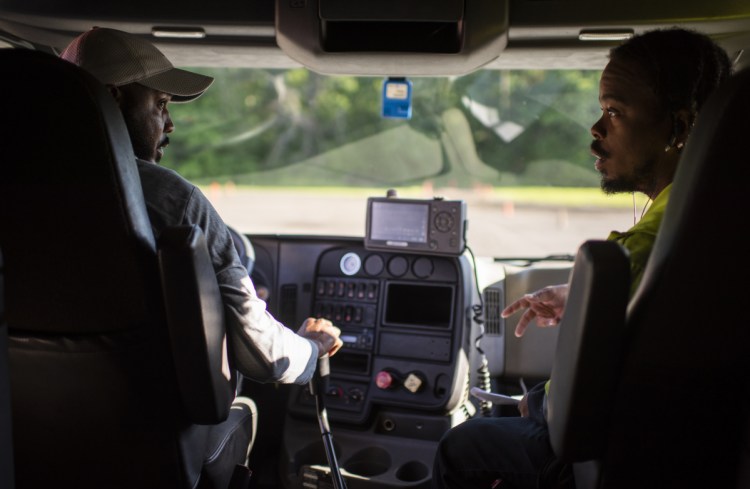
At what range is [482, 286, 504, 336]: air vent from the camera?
327cm

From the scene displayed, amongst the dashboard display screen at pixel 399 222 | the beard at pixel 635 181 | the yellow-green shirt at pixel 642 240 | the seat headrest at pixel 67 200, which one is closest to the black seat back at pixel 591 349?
the yellow-green shirt at pixel 642 240

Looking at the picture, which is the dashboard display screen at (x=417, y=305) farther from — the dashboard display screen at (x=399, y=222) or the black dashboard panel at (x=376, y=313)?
the dashboard display screen at (x=399, y=222)

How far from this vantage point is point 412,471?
304 centimetres

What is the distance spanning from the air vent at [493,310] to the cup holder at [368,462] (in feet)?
2.46

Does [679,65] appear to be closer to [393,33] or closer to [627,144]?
[627,144]

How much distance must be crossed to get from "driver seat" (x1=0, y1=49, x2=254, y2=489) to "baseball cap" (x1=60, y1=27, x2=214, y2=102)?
0.40m

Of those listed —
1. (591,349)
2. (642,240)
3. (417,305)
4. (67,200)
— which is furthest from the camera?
(417,305)

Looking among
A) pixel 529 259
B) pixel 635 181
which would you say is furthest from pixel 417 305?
pixel 635 181

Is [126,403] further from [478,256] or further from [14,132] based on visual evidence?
[478,256]

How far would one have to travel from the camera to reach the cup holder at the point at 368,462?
3.12m

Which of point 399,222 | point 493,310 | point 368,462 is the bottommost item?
point 368,462

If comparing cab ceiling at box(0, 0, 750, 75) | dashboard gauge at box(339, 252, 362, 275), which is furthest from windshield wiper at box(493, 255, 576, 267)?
cab ceiling at box(0, 0, 750, 75)

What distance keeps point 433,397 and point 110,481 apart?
166 cm

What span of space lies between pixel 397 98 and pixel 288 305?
3.76 ft
